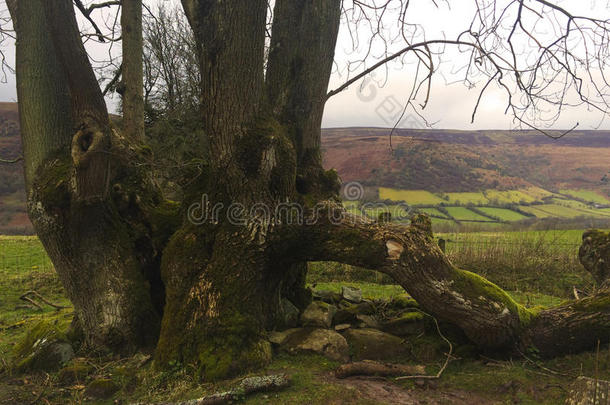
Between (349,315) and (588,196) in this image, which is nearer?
(349,315)

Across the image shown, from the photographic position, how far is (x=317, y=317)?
488 cm

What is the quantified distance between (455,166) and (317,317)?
40106 mm

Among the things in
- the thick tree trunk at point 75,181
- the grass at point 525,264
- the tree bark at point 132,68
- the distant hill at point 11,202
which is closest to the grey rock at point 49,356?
the thick tree trunk at point 75,181

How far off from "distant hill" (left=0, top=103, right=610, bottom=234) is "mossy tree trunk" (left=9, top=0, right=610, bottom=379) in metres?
18.5

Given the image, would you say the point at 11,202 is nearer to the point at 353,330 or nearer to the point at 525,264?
the point at 353,330

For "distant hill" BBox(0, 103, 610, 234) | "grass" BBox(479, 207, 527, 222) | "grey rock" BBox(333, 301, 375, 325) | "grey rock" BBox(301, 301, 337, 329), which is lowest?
"grass" BBox(479, 207, 527, 222)

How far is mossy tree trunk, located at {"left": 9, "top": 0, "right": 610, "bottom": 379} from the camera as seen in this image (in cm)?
392

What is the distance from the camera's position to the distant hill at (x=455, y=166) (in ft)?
111

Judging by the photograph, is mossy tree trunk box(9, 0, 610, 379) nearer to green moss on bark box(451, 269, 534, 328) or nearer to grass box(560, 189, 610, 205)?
green moss on bark box(451, 269, 534, 328)

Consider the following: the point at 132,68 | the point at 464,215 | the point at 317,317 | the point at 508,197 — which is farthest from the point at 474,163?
the point at 132,68

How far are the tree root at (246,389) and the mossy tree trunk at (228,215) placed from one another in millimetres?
428

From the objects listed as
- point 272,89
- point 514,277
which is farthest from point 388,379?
Result: point 514,277

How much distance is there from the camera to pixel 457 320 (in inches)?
161

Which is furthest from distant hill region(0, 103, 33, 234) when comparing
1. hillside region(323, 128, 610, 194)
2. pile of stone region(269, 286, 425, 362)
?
pile of stone region(269, 286, 425, 362)
